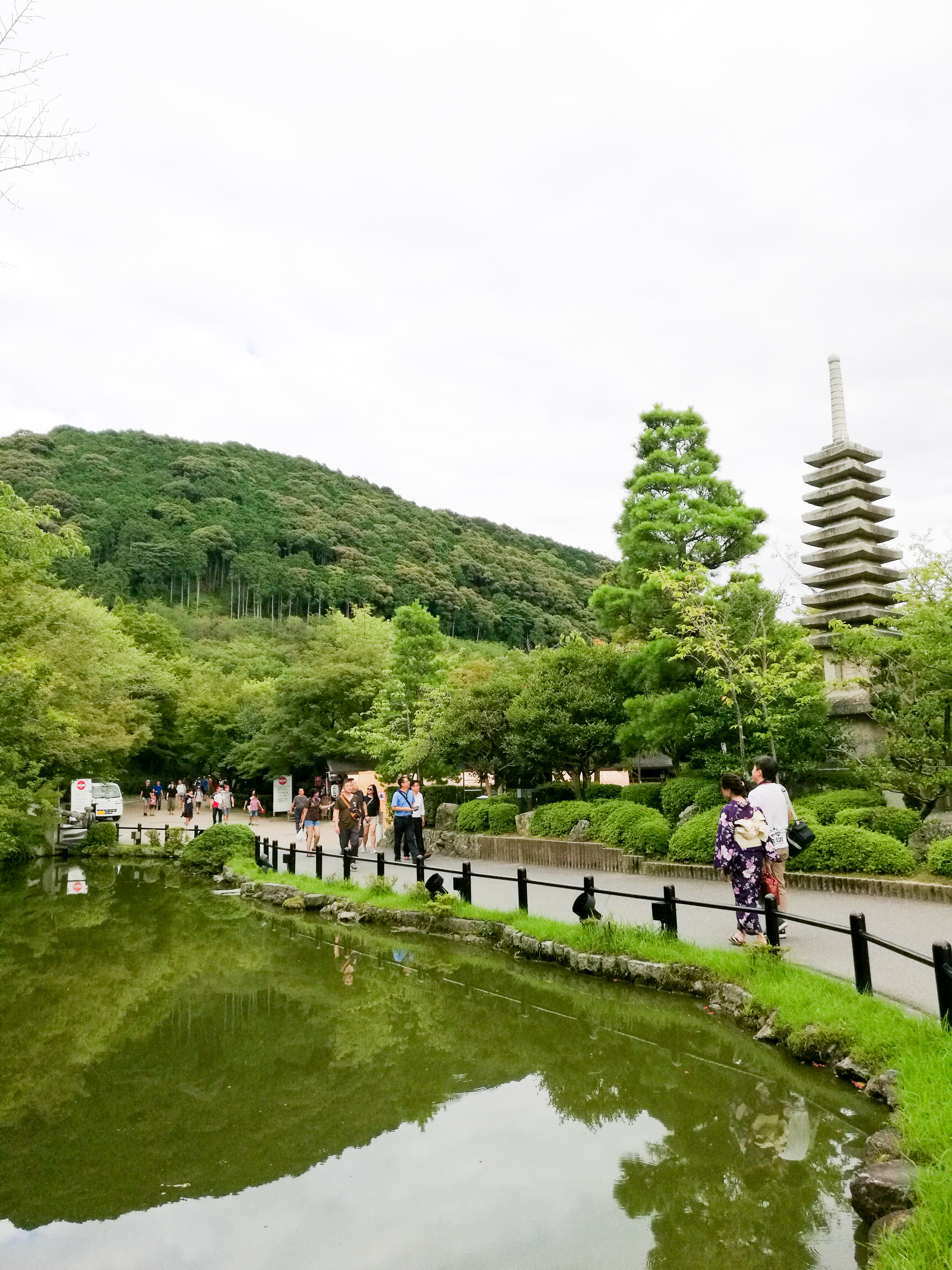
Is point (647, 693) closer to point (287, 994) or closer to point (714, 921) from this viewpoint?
point (714, 921)

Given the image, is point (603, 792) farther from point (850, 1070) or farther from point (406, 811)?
point (850, 1070)

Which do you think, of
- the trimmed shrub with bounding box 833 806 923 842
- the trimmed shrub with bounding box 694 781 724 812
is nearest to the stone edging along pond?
the trimmed shrub with bounding box 833 806 923 842

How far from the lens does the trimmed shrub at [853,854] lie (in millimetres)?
10953

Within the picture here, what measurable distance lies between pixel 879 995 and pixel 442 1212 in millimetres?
3643

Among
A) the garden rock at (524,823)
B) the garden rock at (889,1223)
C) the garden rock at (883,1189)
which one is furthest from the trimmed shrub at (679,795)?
the garden rock at (889,1223)

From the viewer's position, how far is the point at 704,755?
15992 millimetres

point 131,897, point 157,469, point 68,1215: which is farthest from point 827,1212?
point 157,469

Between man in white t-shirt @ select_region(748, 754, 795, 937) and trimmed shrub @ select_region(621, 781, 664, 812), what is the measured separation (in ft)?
33.4

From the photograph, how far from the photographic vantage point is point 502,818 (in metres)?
18.2

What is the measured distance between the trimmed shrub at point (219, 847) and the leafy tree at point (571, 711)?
6767 mm

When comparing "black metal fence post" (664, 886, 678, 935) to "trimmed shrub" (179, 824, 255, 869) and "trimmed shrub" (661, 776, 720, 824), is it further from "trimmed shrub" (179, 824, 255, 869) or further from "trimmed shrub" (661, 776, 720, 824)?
"trimmed shrub" (179, 824, 255, 869)

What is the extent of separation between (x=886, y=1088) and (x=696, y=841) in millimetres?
8096

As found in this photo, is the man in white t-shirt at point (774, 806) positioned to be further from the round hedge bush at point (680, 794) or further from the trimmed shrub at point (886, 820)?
the round hedge bush at point (680, 794)

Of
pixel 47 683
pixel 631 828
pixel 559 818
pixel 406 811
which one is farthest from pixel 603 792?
pixel 47 683
